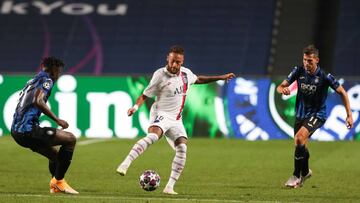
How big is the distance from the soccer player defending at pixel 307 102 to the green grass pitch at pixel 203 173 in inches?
12.3

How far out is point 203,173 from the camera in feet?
47.8

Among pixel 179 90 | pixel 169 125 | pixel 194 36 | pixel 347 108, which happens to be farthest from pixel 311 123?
pixel 194 36

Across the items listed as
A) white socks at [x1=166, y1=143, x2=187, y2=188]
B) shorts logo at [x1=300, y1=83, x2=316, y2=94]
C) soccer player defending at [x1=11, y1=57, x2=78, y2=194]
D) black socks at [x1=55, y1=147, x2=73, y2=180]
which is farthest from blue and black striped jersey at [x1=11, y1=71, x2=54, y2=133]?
shorts logo at [x1=300, y1=83, x2=316, y2=94]

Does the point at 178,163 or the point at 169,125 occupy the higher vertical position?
the point at 169,125

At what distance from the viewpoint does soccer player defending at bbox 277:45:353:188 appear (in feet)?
41.1

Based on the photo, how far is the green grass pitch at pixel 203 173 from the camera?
1125cm

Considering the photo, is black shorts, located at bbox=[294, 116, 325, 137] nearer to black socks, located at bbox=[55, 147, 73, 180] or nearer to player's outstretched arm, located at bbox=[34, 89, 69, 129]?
black socks, located at bbox=[55, 147, 73, 180]

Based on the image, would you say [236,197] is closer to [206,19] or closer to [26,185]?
[26,185]

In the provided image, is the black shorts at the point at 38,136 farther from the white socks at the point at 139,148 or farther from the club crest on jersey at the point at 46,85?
the white socks at the point at 139,148

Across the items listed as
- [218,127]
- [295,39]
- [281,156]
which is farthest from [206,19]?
[281,156]

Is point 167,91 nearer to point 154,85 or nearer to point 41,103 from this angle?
point 154,85

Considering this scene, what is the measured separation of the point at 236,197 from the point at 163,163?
5.11 m

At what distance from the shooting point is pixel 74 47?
27.3m

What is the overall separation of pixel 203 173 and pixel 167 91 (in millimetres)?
3124
